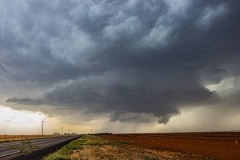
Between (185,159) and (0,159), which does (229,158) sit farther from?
(0,159)

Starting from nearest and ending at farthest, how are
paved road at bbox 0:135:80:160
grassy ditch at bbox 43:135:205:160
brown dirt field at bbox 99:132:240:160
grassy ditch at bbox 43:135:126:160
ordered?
grassy ditch at bbox 43:135:126:160 → grassy ditch at bbox 43:135:205:160 → paved road at bbox 0:135:80:160 → brown dirt field at bbox 99:132:240:160

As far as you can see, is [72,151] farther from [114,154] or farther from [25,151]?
[114,154]

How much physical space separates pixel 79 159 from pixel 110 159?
2.75m

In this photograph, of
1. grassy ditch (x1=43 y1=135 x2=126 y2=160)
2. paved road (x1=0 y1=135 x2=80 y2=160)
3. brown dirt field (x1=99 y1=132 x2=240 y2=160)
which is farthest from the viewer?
brown dirt field (x1=99 y1=132 x2=240 y2=160)

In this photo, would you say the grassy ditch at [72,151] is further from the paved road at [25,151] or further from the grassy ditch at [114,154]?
the paved road at [25,151]

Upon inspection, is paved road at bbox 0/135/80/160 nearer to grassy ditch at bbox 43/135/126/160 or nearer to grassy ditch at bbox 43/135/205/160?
grassy ditch at bbox 43/135/126/160

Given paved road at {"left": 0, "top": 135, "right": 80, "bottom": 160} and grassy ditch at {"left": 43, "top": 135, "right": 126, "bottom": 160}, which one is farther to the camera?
paved road at {"left": 0, "top": 135, "right": 80, "bottom": 160}

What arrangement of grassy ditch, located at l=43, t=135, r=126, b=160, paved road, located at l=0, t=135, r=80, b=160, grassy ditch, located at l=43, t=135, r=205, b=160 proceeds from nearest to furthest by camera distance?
grassy ditch, located at l=43, t=135, r=126, b=160
grassy ditch, located at l=43, t=135, r=205, b=160
paved road, located at l=0, t=135, r=80, b=160

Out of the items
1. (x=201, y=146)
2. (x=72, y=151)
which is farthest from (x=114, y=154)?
(x=201, y=146)

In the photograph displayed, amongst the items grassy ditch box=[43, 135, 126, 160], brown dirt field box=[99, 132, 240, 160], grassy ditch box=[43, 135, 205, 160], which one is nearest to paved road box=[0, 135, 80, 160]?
grassy ditch box=[43, 135, 126, 160]

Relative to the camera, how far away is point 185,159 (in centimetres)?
3556

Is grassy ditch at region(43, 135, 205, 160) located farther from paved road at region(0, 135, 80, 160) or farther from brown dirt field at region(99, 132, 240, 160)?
brown dirt field at region(99, 132, 240, 160)

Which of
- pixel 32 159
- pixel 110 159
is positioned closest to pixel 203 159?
pixel 110 159

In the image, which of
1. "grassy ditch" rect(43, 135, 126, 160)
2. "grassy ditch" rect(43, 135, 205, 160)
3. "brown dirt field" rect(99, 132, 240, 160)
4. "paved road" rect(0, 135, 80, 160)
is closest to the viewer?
"grassy ditch" rect(43, 135, 126, 160)
